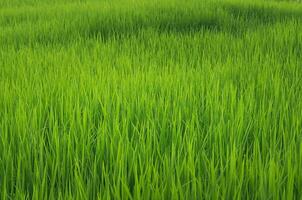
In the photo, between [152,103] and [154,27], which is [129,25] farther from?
[152,103]

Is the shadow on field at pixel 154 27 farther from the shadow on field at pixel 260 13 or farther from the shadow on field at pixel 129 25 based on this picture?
the shadow on field at pixel 260 13

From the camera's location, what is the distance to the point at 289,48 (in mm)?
3043

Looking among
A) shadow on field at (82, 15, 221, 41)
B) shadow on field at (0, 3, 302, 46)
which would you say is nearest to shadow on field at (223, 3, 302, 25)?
shadow on field at (0, 3, 302, 46)

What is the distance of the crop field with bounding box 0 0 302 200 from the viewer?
994 millimetres

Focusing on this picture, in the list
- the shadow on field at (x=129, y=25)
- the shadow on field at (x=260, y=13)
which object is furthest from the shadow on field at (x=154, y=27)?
the shadow on field at (x=260, y=13)

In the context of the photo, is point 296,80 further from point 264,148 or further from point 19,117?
point 19,117

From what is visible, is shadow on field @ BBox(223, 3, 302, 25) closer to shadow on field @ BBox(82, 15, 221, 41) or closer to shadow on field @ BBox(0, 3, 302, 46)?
shadow on field @ BBox(0, 3, 302, 46)

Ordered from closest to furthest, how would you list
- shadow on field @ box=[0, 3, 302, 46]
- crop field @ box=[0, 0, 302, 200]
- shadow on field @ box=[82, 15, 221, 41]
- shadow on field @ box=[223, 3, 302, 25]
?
1. crop field @ box=[0, 0, 302, 200]
2. shadow on field @ box=[0, 3, 302, 46]
3. shadow on field @ box=[82, 15, 221, 41]
4. shadow on field @ box=[223, 3, 302, 25]

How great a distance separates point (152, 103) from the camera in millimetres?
1518

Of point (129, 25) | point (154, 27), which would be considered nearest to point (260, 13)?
point (154, 27)

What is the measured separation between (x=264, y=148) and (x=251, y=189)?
0.89ft

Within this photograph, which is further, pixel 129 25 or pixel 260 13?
pixel 260 13

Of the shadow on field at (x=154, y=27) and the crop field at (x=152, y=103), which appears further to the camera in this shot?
the shadow on field at (x=154, y=27)

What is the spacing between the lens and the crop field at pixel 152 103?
0.99m
